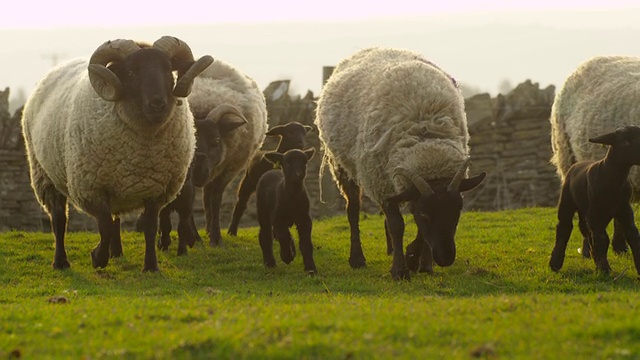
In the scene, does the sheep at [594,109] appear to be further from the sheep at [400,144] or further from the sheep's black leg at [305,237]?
the sheep's black leg at [305,237]

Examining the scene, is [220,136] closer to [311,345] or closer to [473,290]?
[473,290]

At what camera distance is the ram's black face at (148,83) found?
35.1 ft

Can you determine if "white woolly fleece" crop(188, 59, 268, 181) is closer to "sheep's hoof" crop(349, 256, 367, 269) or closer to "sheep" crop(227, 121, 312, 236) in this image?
"sheep" crop(227, 121, 312, 236)

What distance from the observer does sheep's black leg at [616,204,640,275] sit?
408 inches

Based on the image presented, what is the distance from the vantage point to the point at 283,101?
20.3 m

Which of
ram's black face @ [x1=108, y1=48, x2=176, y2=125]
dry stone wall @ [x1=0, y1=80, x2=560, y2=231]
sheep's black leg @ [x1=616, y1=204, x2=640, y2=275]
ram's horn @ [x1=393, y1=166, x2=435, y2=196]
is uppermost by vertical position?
ram's black face @ [x1=108, y1=48, x2=176, y2=125]

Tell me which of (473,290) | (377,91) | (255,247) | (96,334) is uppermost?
(377,91)

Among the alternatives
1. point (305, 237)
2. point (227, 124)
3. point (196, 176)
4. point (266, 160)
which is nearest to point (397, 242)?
point (305, 237)

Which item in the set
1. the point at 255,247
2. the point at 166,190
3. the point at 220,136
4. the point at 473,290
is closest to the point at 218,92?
the point at 220,136

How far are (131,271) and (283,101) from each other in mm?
9108

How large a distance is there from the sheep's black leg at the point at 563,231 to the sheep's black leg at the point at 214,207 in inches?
207

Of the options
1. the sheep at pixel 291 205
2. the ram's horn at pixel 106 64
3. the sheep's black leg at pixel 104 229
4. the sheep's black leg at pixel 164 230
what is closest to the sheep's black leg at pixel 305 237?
the sheep at pixel 291 205

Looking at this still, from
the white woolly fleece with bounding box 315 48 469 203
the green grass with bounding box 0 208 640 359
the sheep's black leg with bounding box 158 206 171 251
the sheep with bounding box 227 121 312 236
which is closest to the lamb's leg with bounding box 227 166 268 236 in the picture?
the sheep with bounding box 227 121 312 236

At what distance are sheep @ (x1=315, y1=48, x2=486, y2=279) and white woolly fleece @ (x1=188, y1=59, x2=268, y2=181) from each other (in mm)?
2779
